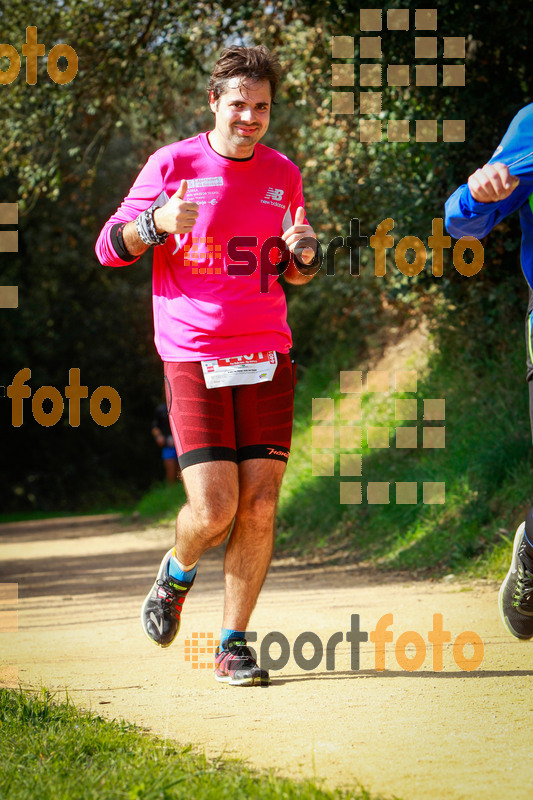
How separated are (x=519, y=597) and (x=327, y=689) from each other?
84cm

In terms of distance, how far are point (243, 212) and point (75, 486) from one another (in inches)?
933

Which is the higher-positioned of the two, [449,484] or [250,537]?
[250,537]

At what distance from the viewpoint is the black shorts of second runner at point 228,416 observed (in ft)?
13.5

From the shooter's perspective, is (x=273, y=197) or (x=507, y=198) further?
(x=273, y=197)

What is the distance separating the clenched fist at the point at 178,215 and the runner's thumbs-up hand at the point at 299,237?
469 millimetres

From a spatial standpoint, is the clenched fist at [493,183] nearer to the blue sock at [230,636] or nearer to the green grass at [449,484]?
the blue sock at [230,636]

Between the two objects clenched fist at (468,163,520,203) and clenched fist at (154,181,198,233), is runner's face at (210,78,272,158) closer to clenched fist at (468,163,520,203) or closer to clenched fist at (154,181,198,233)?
clenched fist at (154,181,198,233)

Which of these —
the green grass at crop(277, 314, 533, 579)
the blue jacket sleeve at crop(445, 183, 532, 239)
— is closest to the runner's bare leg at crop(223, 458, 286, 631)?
the blue jacket sleeve at crop(445, 183, 532, 239)

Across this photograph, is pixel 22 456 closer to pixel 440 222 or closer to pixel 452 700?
pixel 440 222

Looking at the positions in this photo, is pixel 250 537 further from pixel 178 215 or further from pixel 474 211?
pixel 474 211

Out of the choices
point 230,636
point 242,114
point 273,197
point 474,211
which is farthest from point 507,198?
point 230,636

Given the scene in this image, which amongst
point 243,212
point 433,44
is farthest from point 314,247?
point 433,44

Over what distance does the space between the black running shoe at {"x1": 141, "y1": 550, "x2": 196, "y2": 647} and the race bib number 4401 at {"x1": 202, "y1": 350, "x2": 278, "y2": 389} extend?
83cm

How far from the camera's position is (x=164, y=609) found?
423 centimetres
